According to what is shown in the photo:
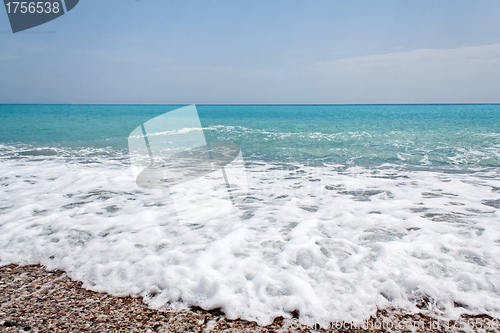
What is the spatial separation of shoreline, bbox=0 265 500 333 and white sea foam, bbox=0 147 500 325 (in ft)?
0.29

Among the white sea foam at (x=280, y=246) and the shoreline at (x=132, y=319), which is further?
the white sea foam at (x=280, y=246)

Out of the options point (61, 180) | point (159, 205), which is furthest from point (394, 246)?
point (61, 180)

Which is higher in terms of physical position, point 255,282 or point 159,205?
point 255,282

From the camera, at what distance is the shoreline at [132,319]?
2129mm

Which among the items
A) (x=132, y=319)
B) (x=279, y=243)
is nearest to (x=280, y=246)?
(x=279, y=243)

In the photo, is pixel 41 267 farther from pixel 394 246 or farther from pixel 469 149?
pixel 469 149

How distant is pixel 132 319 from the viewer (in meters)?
2.23

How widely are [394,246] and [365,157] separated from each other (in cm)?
751

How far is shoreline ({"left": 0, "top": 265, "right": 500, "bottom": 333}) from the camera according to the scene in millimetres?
2129

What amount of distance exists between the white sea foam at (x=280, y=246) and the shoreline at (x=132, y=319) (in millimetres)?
90

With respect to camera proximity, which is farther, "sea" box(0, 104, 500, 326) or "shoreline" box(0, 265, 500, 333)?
"sea" box(0, 104, 500, 326)

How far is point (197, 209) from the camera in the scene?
15.7ft

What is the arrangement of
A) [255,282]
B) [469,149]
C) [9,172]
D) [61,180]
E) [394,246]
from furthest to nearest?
[469,149] < [9,172] < [61,180] < [394,246] < [255,282]

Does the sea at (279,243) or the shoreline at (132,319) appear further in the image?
the sea at (279,243)
